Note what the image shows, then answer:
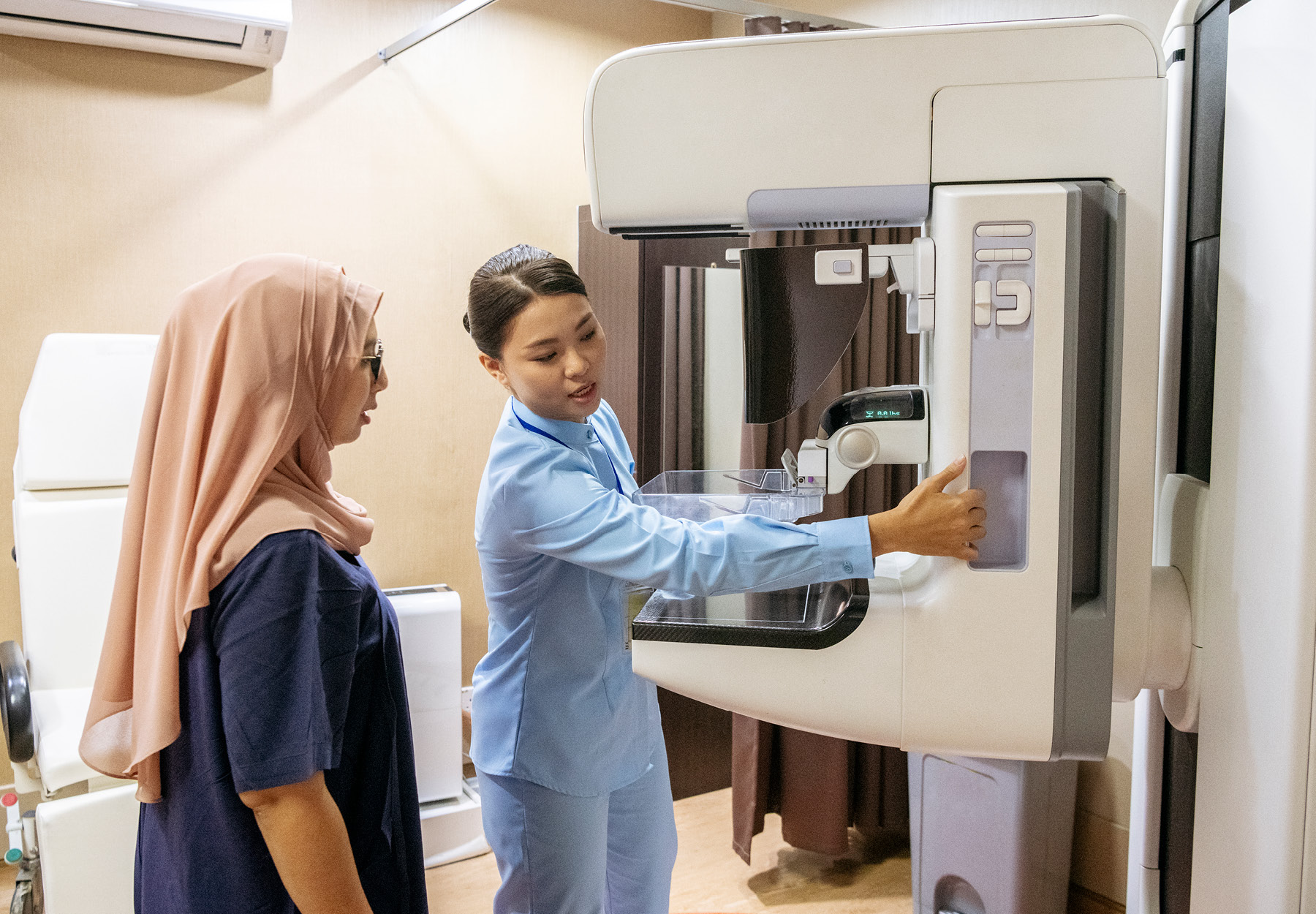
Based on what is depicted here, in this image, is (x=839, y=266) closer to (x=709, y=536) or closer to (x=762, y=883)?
(x=709, y=536)

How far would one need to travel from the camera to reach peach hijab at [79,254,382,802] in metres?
0.99

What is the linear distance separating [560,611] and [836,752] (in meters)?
1.33

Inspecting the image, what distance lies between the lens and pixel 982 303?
0.95 m

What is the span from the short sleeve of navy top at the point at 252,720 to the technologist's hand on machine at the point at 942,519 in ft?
1.99

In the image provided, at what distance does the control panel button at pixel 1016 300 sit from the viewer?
37.1 inches

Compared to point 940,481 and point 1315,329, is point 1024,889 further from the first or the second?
point 1315,329

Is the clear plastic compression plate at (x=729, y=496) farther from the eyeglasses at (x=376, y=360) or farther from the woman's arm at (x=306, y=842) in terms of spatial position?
the woman's arm at (x=306, y=842)

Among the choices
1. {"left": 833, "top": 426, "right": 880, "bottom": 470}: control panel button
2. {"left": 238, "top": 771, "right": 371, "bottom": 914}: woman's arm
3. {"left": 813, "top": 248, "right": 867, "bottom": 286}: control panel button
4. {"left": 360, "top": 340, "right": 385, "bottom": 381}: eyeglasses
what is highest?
{"left": 813, "top": 248, "right": 867, "bottom": 286}: control panel button

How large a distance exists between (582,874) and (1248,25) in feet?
4.39

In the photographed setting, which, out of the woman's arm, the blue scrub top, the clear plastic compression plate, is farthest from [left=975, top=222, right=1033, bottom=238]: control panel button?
the woman's arm

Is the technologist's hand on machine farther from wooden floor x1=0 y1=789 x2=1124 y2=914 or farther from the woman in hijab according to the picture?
wooden floor x1=0 y1=789 x2=1124 y2=914

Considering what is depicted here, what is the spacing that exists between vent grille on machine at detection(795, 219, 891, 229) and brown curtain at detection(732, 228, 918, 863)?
1386 millimetres

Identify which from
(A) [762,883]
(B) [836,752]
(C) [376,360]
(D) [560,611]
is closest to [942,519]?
(D) [560,611]

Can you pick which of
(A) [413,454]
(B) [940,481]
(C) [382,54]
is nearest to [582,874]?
(B) [940,481]
